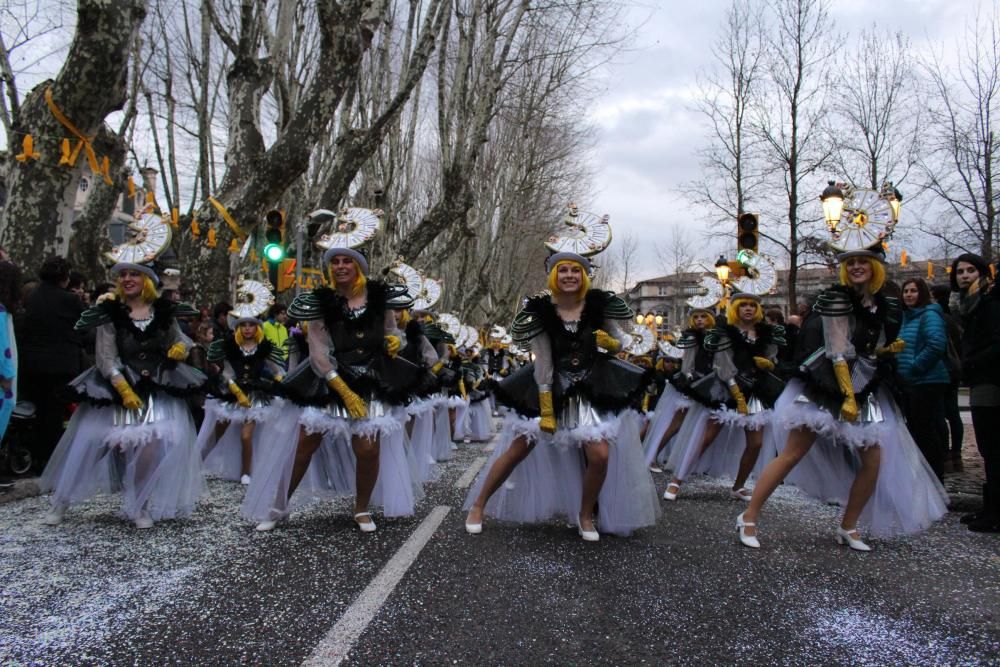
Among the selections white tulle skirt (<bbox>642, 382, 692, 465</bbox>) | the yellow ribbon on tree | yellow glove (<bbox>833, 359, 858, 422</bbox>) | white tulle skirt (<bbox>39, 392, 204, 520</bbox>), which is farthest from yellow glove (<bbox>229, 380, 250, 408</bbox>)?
yellow glove (<bbox>833, 359, 858, 422</bbox>)

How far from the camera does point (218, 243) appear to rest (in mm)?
11055

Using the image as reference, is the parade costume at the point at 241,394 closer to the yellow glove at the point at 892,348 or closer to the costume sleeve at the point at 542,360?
the costume sleeve at the point at 542,360

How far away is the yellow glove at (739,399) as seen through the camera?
21.8 ft

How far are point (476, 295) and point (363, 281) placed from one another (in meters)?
24.3

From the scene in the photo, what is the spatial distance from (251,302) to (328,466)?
3.10 meters

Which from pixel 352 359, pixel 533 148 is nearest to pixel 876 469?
pixel 352 359

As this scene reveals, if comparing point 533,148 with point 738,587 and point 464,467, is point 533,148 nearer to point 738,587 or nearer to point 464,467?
point 464,467

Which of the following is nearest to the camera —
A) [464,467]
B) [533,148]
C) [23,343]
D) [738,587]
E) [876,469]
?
[738,587]

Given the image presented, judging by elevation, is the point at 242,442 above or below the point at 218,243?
below

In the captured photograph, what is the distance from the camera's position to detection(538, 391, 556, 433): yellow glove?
4688 mm

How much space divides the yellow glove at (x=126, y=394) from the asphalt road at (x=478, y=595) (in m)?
0.88

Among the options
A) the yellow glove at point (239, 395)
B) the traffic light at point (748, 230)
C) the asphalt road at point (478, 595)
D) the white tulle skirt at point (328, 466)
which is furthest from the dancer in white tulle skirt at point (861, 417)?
the traffic light at point (748, 230)

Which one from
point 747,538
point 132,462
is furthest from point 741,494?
point 132,462

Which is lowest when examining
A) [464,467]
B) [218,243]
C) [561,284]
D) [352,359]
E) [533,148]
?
[464,467]
